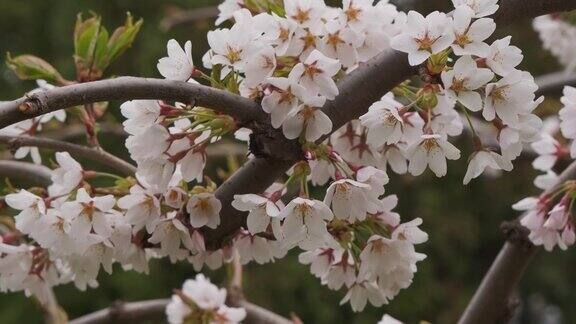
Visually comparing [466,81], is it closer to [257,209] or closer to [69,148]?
[257,209]

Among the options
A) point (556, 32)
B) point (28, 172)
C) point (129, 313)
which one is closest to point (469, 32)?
point (28, 172)

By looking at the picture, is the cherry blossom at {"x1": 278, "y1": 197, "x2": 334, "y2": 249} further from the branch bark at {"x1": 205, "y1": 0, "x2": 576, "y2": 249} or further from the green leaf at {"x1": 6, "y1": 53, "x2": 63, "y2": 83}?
the green leaf at {"x1": 6, "y1": 53, "x2": 63, "y2": 83}

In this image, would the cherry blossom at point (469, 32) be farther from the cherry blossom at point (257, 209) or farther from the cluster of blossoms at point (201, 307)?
the cluster of blossoms at point (201, 307)

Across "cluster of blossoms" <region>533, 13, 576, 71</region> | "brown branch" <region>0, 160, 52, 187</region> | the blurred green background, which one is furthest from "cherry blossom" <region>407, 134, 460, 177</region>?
the blurred green background

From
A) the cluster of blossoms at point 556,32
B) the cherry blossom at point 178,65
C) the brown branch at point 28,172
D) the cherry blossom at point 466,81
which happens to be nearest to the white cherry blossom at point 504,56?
the cherry blossom at point 466,81

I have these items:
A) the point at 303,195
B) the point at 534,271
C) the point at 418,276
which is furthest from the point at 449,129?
the point at 534,271

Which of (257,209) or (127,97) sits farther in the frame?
(257,209)
